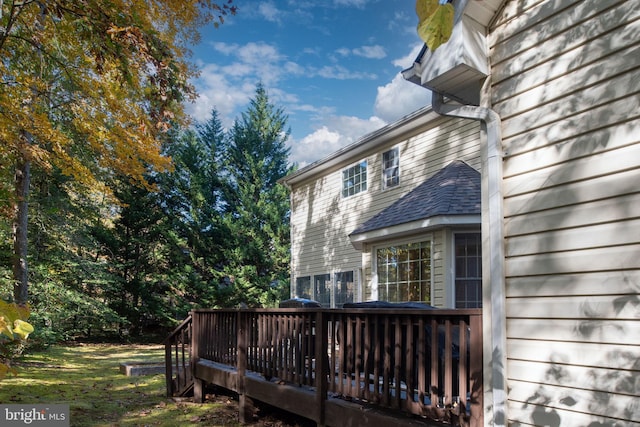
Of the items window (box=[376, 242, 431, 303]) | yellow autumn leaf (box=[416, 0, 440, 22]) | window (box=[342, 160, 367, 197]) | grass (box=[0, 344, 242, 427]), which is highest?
window (box=[342, 160, 367, 197])

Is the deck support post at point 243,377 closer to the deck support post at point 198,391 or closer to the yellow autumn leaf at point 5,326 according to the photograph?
the deck support post at point 198,391

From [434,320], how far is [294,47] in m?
15.1

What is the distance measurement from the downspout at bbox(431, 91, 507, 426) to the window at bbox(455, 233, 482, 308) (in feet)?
14.4

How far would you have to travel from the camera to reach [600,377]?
2354 millimetres

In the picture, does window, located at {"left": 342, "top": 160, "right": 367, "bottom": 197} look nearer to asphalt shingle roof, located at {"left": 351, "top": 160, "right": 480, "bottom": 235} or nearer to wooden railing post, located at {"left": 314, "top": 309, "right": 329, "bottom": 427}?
asphalt shingle roof, located at {"left": 351, "top": 160, "right": 480, "bottom": 235}

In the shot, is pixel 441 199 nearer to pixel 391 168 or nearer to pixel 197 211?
pixel 391 168

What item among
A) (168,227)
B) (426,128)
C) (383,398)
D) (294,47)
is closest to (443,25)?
(383,398)

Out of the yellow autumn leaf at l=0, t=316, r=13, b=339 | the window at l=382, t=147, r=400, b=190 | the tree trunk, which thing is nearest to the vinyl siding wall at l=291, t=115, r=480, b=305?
the window at l=382, t=147, r=400, b=190

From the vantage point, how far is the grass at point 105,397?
5598 mm

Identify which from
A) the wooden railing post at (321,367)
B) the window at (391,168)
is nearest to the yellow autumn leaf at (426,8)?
the wooden railing post at (321,367)

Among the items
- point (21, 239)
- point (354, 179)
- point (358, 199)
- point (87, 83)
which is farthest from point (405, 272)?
point (21, 239)

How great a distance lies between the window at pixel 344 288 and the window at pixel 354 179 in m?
2.13

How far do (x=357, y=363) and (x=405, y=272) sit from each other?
15.2 ft

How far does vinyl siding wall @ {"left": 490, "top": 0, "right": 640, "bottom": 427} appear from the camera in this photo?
233 centimetres
